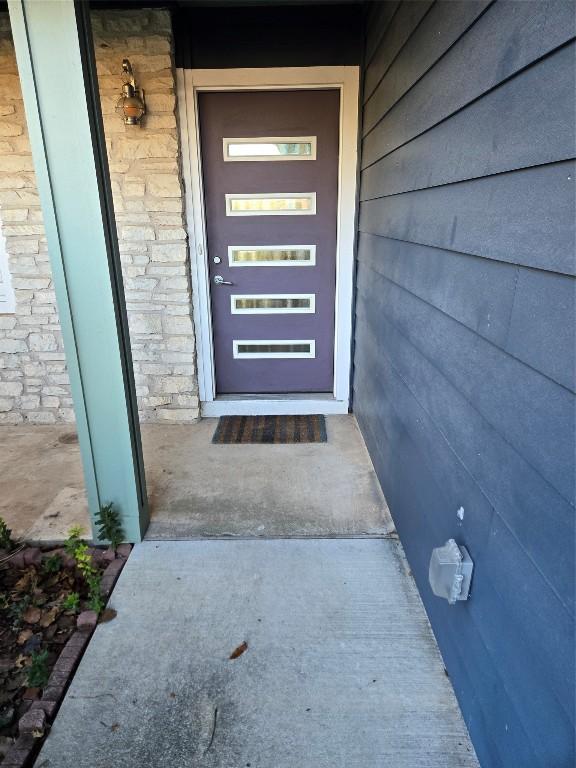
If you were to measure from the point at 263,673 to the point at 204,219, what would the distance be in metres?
2.66

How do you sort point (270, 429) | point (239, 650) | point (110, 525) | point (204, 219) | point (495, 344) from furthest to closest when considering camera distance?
1. point (270, 429)
2. point (204, 219)
3. point (110, 525)
4. point (239, 650)
5. point (495, 344)

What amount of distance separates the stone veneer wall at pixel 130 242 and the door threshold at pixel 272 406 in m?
0.19

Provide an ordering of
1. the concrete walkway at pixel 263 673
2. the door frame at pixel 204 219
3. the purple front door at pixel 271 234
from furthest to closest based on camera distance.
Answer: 1. the purple front door at pixel 271 234
2. the door frame at pixel 204 219
3. the concrete walkway at pixel 263 673

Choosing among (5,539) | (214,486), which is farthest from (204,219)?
(5,539)

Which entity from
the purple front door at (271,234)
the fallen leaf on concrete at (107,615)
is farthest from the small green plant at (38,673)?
the purple front door at (271,234)

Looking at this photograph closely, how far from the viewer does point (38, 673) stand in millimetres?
1472

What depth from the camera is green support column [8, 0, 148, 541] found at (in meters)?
1.54

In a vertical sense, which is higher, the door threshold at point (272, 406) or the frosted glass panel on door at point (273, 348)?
the frosted glass panel on door at point (273, 348)

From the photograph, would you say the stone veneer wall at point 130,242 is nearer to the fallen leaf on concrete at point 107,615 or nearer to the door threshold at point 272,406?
the door threshold at point 272,406

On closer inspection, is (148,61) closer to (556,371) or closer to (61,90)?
(61,90)

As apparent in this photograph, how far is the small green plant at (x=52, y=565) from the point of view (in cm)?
197

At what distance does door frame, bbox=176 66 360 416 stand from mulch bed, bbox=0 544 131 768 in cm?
158

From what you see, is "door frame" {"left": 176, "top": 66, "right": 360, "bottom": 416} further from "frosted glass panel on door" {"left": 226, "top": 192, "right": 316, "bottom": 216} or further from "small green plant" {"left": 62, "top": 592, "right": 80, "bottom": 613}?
"small green plant" {"left": 62, "top": 592, "right": 80, "bottom": 613}

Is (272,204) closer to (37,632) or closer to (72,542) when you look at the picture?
(72,542)
